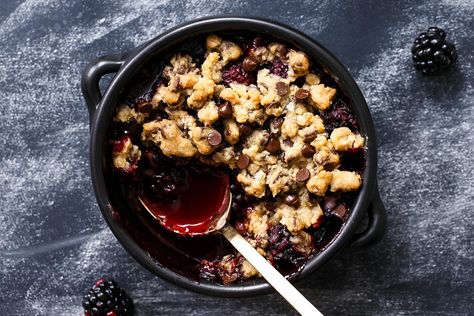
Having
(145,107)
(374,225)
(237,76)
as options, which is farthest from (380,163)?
(145,107)

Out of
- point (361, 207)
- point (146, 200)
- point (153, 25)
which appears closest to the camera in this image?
point (361, 207)

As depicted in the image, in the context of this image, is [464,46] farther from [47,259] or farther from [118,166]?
[47,259]

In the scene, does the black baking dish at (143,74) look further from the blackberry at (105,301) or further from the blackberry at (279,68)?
the blackberry at (105,301)

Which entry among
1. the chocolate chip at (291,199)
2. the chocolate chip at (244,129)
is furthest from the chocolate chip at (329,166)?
the chocolate chip at (244,129)

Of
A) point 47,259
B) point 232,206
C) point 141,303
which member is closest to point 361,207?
point 232,206

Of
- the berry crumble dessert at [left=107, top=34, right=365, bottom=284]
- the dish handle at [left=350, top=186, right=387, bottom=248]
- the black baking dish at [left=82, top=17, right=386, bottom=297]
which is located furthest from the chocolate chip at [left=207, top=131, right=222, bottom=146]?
the dish handle at [left=350, top=186, right=387, bottom=248]

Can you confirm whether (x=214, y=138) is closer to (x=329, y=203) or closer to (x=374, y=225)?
(x=329, y=203)
